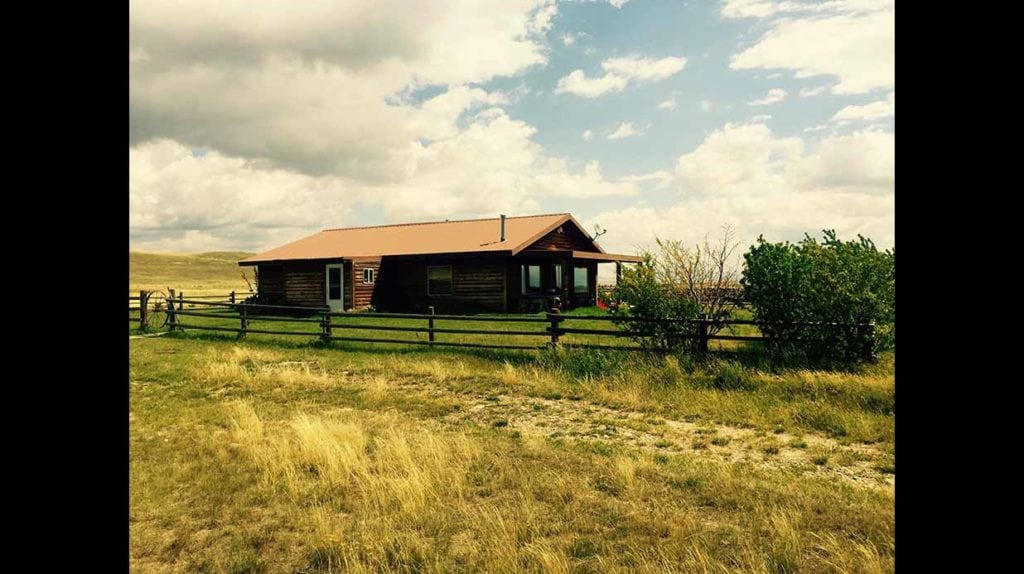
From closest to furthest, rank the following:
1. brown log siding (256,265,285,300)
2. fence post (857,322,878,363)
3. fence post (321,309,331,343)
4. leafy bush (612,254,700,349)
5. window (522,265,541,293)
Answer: fence post (857,322,878,363) < leafy bush (612,254,700,349) < fence post (321,309,331,343) < window (522,265,541,293) < brown log siding (256,265,285,300)

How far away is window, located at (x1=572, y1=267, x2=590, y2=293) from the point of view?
95.5 feet

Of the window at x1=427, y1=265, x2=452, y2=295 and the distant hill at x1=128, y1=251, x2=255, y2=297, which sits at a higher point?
the distant hill at x1=128, y1=251, x2=255, y2=297

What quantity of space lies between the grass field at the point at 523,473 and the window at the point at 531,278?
15085 mm

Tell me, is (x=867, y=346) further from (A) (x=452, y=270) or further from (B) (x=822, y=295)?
(A) (x=452, y=270)

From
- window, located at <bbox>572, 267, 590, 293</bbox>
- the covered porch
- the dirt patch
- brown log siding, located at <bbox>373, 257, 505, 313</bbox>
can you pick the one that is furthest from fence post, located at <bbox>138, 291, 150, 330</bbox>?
window, located at <bbox>572, 267, 590, 293</bbox>

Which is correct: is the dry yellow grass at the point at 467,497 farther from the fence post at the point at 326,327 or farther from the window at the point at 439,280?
the window at the point at 439,280

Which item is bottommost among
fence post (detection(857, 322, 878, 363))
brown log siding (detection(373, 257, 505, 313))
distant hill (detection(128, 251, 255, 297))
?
fence post (detection(857, 322, 878, 363))

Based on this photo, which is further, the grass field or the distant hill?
the distant hill

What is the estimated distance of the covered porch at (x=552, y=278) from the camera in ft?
84.8

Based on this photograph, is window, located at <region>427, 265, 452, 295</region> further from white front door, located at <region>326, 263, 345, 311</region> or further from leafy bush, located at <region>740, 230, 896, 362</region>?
leafy bush, located at <region>740, 230, 896, 362</region>
